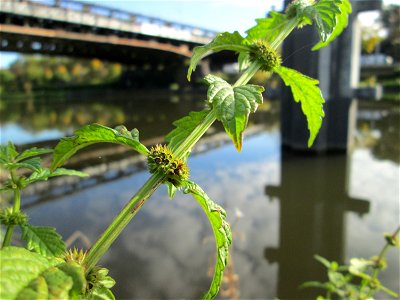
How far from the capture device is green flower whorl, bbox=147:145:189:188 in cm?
55

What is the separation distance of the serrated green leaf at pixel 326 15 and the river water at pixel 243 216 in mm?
1261

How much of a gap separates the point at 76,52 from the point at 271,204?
18.7 metres

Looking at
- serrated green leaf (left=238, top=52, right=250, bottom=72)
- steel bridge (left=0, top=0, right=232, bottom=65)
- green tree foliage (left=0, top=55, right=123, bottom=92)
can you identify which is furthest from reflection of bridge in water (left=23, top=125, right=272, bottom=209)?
green tree foliage (left=0, top=55, right=123, bottom=92)

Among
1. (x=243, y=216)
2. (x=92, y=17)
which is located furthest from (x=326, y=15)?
(x=92, y=17)

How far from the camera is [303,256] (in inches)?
131

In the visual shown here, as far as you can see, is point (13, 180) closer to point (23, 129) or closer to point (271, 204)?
point (271, 204)

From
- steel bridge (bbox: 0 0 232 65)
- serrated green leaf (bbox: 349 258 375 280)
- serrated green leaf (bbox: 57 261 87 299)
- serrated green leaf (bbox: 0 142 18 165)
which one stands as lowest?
serrated green leaf (bbox: 349 258 375 280)

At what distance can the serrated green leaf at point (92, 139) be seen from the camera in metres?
0.51

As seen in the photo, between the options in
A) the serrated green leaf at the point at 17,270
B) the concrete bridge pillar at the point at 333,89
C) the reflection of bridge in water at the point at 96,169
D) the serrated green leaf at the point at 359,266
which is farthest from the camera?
the concrete bridge pillar at the point at 333,89

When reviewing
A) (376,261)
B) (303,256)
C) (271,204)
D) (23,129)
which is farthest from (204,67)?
(376,261)

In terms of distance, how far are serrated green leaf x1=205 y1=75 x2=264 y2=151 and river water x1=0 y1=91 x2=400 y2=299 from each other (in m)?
1.28

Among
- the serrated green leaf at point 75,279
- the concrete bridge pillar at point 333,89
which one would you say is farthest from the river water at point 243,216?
the serrated green leaf at point 75,279

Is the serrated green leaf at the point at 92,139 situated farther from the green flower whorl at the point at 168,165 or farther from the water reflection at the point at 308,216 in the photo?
the water reflection at the point at 308,216

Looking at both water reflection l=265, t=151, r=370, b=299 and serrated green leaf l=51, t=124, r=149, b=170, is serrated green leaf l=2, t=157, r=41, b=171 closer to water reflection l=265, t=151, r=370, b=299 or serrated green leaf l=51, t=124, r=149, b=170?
serrated green leaf l=51, t=124, r=149, b=170
